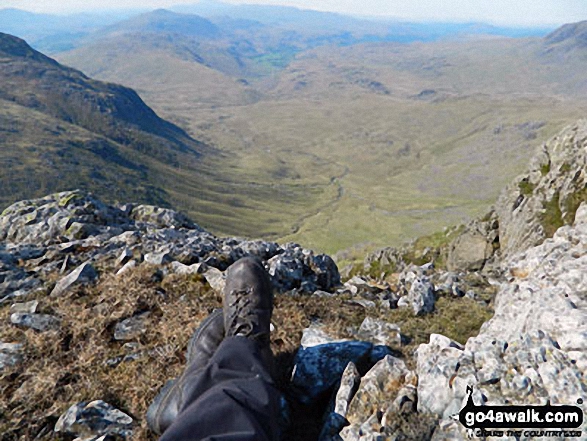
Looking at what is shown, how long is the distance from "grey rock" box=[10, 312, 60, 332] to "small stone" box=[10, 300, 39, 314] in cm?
30

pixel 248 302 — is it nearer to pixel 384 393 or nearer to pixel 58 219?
pixel 384 393

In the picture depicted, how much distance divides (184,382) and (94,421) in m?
2.11

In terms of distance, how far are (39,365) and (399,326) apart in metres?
8.69

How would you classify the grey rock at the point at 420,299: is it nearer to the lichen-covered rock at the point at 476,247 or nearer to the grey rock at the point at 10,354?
the grey rock at the point at 10,354

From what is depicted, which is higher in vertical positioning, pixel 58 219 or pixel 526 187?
pixel 58 219

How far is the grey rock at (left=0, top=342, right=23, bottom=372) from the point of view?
27.0ft

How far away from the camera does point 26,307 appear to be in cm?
1055

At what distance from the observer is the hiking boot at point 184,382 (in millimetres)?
6020

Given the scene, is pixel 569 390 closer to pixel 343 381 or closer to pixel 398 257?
pixel 343 381

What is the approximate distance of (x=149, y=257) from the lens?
13.0 metres

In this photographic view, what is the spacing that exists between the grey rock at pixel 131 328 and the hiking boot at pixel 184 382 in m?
2.38

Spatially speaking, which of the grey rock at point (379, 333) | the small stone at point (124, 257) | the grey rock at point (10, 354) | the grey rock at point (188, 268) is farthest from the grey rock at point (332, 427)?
the small stone at point (124, 257)

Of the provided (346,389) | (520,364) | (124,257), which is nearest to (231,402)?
(346,389)

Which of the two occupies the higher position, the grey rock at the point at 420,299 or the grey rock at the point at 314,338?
the grey rock at the point at 314,338
